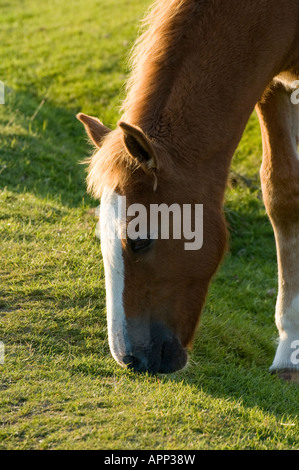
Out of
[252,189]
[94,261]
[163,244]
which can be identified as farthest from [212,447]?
[252,189]

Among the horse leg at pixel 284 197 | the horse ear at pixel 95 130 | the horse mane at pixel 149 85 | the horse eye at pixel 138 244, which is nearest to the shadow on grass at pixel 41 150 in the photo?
the horse leg at pixel 284 197

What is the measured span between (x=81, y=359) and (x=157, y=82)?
69.8 inches

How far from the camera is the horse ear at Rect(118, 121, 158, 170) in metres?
3.64

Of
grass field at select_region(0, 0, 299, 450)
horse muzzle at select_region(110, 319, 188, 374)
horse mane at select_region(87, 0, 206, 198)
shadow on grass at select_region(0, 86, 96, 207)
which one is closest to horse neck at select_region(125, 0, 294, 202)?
horse mane at select_region(87, 0, 206, 198)

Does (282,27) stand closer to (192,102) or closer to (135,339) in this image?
(192,102)

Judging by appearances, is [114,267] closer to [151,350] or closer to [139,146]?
[151,350]

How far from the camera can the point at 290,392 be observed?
15.6 ft

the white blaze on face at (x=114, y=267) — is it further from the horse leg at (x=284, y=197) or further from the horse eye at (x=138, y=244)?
the horse leg at (x=284, y=197)

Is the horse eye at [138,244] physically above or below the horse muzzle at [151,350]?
above

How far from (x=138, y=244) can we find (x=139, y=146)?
0.54 meters

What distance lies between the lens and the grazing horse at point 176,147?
395cm

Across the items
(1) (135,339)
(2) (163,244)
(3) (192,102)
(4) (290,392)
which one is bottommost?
(4) (290,392)

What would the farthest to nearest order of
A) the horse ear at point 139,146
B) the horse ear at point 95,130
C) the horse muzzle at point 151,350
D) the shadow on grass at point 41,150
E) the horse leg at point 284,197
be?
the shadow on grass at point 41,150 < the horse leg at point 284,197 < the horse ear at point 95,130 < the horse muzzle at point 151,350 < the horse ear at point 139,146

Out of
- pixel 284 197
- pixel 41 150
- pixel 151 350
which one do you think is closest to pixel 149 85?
pixel 151 350
